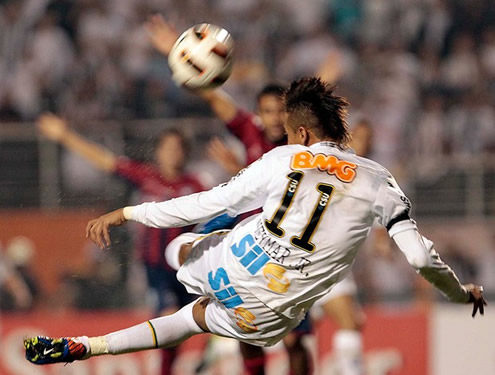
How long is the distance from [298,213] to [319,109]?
0.53 meters

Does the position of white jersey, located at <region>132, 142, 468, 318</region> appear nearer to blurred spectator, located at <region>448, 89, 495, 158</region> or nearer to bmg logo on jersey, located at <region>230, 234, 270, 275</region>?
bmg logo on jersey, located at <region>230, 234, 270, 275</region>

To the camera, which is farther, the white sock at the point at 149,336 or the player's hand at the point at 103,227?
the white sock at the point at 149,336

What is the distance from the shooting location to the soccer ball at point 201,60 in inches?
259

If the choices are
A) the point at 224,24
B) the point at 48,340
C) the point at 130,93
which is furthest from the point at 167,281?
the point at 224,24

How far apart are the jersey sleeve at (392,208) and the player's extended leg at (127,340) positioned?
1.25 meters

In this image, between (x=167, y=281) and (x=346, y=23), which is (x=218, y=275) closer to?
(x=167, y=281)

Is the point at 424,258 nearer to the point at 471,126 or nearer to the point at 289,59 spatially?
the point at 471,126

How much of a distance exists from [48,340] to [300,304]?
132cm

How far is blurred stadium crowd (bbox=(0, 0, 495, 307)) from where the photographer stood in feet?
43.5

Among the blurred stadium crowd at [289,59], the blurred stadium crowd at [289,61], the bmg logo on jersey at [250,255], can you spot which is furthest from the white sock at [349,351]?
the blurred stadium crowd at [289,59]

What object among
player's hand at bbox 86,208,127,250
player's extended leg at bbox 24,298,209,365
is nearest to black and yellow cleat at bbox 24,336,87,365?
player's extended leg at bbox 24,298,209,365

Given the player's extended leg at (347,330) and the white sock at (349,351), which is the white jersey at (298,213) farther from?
the white sock at (349,351)

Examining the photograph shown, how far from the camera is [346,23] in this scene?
1465 centimetres

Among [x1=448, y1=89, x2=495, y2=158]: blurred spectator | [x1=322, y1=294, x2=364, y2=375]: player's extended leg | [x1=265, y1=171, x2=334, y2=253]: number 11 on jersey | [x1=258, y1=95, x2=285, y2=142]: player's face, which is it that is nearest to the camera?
[x1=265, y1=171, x2=334, y2=253]: number 11 on jersey
